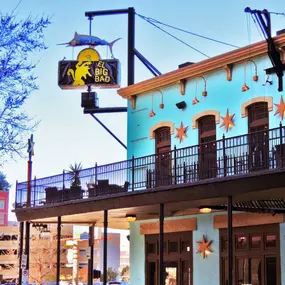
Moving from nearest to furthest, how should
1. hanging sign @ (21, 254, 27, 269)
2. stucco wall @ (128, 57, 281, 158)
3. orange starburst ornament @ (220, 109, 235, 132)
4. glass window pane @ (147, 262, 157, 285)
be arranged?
stucco wall @ (128, 57, 281, 158) < orange starburst ornament @ (220, 109, 235, 132) < hanging sign @ (21, 254, 27, 269) < glass window pane @ (147, 262, 157, 285)

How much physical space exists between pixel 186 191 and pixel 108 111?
35.3ft

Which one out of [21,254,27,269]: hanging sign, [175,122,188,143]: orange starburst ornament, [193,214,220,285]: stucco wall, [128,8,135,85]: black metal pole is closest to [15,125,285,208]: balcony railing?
[175,122,188,143]: orange starburst ornament

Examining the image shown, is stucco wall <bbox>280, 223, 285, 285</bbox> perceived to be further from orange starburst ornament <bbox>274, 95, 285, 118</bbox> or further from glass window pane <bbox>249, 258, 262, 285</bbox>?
orange starburst ornament <bbox>274, 95, 285, 118</bbox>

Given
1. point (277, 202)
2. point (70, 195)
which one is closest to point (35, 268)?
point (70, 195)

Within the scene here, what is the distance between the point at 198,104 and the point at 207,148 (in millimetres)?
2909

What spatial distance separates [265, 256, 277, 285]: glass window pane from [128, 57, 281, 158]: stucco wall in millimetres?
3829

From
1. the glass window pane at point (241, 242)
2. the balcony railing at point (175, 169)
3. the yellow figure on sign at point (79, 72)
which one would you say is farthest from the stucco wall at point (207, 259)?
the yellow figure on sign at point (79, 72)

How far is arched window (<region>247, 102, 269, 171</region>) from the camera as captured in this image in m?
15.9

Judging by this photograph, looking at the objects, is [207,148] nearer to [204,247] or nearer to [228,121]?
[228,121]

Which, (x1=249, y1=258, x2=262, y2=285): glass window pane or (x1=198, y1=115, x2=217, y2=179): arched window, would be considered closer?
(x1=198, y1=115, x2=217, y2=179): arched window

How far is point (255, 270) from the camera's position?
20391mm

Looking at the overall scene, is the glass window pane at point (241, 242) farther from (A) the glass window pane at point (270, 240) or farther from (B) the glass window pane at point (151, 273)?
(B) the glass window pane at point (151, 273)

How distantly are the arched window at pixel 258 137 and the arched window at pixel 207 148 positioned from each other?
40.0 inches

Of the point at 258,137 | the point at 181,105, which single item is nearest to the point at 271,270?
the point at 258,137
